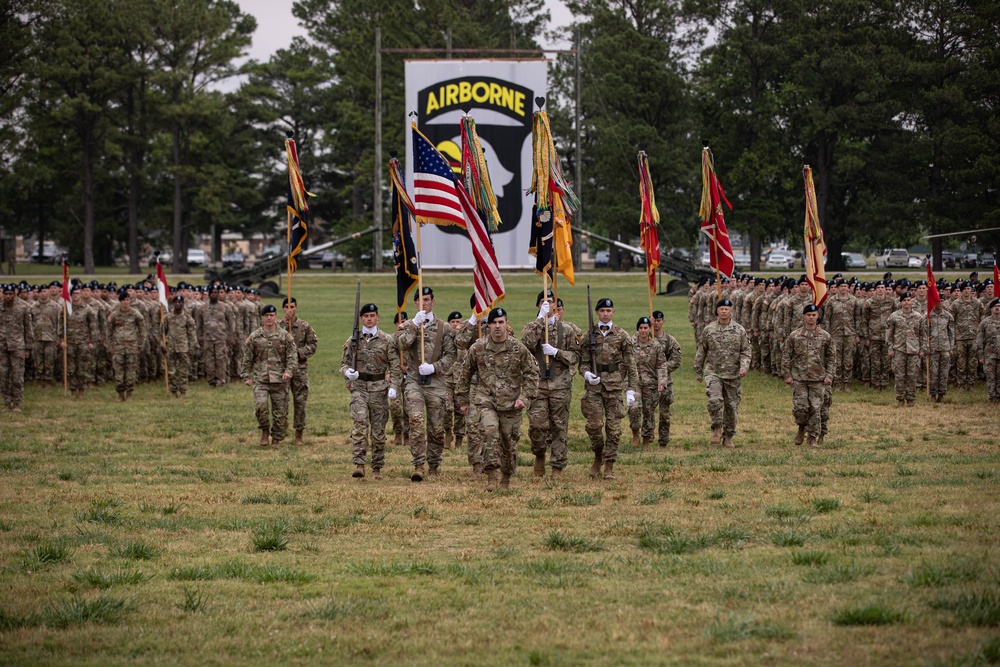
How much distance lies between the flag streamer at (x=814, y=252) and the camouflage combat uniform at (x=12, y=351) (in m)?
14.8

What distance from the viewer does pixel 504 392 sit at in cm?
1362

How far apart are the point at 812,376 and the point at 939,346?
21.2 feet

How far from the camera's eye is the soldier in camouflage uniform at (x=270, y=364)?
56.4 feet

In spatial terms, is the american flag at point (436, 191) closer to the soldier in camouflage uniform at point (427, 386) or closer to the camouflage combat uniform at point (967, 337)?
the soldier in camouflage uniform at point (427, 386)

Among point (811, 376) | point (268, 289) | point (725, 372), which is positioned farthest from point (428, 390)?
point (268, 289)

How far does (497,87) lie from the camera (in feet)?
163

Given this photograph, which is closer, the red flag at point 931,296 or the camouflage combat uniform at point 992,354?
the camouflage combat uniform at point 992,354

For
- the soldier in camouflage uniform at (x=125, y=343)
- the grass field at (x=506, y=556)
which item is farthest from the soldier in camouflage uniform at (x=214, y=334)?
the grass field at (x=506, y=556)

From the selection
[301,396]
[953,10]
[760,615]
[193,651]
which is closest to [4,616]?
[193,651]

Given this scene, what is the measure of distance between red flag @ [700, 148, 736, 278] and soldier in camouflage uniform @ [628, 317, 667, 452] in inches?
172

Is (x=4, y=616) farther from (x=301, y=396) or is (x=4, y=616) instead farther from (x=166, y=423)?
(x=166, y=423)

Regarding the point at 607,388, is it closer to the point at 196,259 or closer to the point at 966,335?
the point at 966,335

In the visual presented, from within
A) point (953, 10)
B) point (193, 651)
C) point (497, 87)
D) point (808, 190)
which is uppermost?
point (953, 10)

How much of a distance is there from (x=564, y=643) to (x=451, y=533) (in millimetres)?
3590
